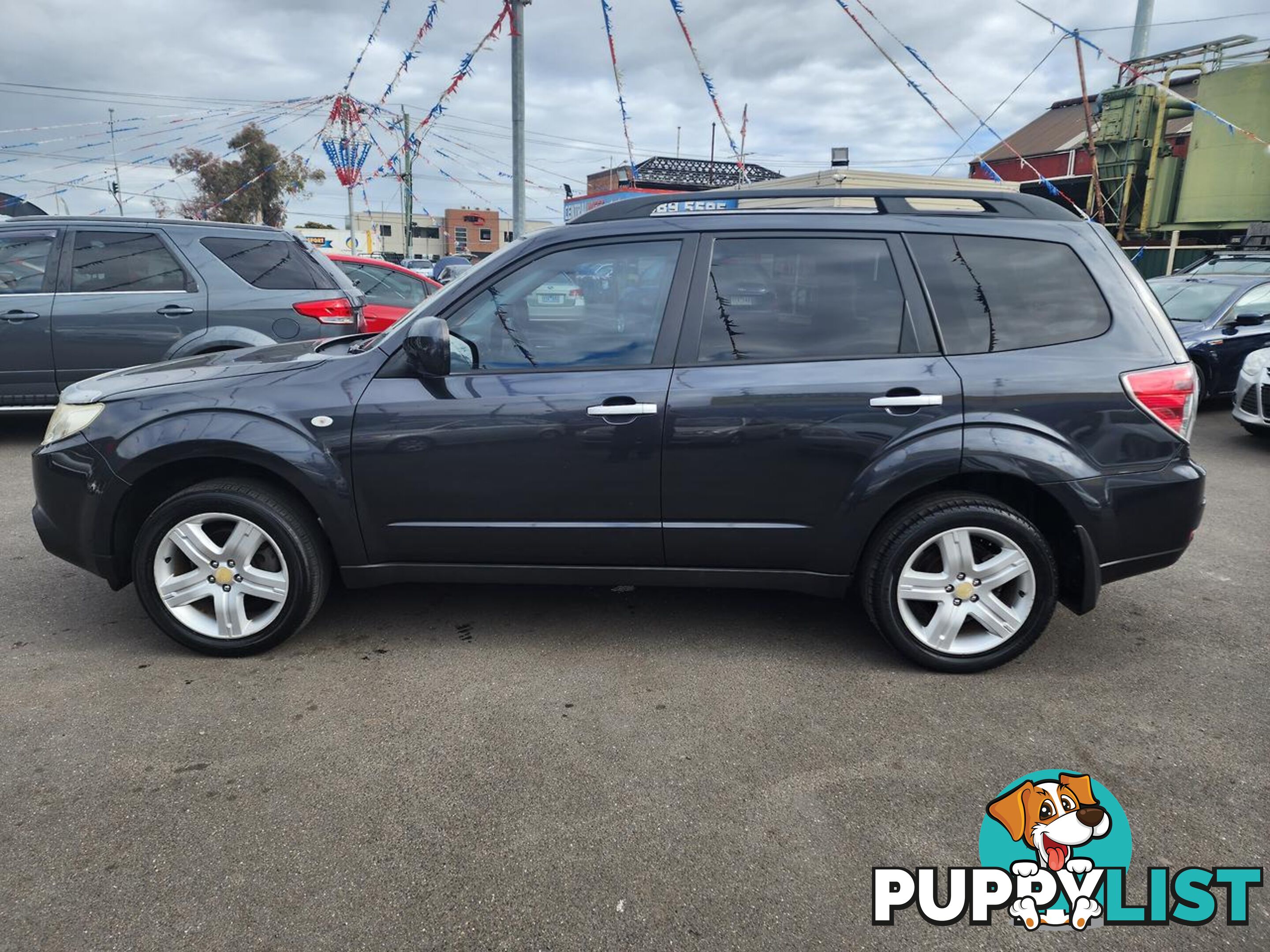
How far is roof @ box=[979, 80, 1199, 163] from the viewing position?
36125mm

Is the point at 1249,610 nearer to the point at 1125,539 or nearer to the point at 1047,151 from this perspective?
the point at 1125,539

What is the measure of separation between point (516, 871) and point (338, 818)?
58 cm

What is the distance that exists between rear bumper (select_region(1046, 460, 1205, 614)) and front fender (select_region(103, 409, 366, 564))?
2692mm

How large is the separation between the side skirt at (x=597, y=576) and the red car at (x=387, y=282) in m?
6.51

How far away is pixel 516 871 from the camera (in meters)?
2.29

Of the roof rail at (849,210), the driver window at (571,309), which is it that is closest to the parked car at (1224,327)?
the roof rail at (849,210)

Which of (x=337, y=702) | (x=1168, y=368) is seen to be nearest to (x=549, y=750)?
(x=337, y=702)

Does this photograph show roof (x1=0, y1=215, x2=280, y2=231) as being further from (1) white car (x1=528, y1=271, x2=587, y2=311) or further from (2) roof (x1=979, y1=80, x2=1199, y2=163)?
(2) roof (x1=979, y1=80, x2=1199, y2=163)

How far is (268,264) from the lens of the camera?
273 inches

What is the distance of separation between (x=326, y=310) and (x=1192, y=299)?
954cm

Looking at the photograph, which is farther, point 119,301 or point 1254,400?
point 1254,400

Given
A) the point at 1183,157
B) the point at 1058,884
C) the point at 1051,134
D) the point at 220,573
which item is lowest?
the point at 1058,884

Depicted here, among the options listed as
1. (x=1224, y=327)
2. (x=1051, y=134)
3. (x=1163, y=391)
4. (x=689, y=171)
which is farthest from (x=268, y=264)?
(x=1051, y=134)

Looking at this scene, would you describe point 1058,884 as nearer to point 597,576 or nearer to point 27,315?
point 597,576
